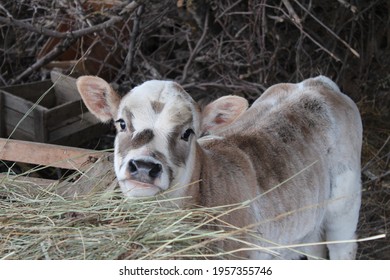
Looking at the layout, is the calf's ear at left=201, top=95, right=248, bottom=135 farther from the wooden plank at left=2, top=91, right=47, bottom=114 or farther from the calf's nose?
the wooden plank at left=2, top=91, right=47, bottom=114

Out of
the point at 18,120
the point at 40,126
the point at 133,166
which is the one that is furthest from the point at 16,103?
the point at 133,166

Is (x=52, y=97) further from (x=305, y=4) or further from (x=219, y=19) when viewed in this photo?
(x=305, y=4)

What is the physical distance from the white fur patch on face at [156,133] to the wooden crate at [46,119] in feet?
7.30

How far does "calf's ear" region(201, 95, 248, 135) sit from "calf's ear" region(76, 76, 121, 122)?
51cm

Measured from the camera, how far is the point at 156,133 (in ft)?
12.0

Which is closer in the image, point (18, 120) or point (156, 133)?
point (156, 133)

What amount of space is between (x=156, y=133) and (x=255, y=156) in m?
0.94

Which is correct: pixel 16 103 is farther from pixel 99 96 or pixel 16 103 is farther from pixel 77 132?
pixel 99 96

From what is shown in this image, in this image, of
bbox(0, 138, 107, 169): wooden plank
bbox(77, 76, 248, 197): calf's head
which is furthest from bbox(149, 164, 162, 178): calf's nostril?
bbox(0, 138, 107, 169): wooden plank

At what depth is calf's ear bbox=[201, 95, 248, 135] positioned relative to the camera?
4.04 metres

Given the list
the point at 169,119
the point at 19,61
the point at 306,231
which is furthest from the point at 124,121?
the point at 19,61

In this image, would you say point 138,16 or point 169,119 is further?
point 138,16

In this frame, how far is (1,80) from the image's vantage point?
22.8 ft
